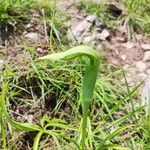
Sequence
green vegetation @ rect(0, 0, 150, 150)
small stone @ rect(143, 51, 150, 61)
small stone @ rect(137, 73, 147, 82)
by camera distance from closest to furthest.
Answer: green vegetation @ rect(0, 0, 150, 150) < small stone @ rect(137, 73, 147, 82) < small stone @ rect(143, 51, 150, 61)

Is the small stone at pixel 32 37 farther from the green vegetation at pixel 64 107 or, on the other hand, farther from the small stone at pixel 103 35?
the small stone at pixel 103 35

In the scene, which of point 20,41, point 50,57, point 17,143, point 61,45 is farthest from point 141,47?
point 50,57

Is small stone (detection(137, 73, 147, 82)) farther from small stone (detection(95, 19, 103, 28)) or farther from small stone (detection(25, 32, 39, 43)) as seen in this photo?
small stone (detection(25, 32, 39, 43))

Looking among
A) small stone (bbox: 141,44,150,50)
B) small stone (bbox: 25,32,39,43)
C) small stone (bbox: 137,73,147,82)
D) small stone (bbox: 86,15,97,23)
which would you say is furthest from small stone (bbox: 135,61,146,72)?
small stone (bbox: 25,32,39,43)

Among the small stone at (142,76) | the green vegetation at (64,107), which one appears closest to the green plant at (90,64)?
the green vegetation at (64,107)

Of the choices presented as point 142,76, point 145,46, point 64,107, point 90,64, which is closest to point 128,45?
point 145,46

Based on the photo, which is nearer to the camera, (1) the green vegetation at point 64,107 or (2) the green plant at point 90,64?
(2) the green plant at point 90,64

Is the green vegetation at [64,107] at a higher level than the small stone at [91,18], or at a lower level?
lower

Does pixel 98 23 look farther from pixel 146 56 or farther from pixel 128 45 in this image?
pixel 146 56

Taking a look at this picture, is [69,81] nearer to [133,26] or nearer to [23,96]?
[23,96]
